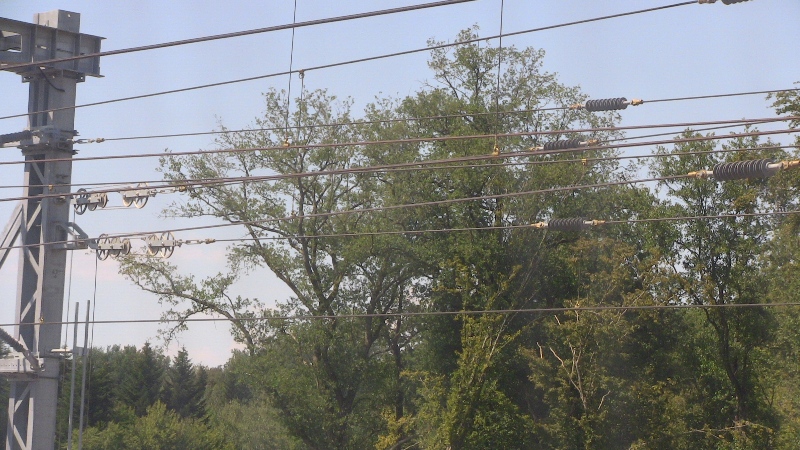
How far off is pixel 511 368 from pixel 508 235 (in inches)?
172

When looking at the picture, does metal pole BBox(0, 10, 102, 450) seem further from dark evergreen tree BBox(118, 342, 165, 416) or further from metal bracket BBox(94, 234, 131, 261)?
dark evergreen tree BBox(118, 342, 165, 416)

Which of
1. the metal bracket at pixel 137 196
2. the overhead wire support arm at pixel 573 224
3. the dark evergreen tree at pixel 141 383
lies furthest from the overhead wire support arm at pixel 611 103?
the dark evergreen tree at pixel 141 383

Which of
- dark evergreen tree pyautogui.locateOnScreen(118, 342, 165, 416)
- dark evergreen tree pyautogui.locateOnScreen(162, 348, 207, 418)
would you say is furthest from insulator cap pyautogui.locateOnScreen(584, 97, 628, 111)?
dark evergreen tree pyautogui.locateOnScreen(162, 348, 207, 418)

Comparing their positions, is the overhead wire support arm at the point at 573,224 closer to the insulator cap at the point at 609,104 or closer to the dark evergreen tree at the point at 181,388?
the insulator cap at the point at 609,104

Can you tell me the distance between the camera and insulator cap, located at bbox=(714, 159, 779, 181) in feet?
33.6

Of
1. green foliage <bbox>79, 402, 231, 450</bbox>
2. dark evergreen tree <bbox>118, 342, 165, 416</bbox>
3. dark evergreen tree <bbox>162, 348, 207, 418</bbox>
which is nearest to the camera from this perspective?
green foliage <bbox>79, 402, 231, 450</bbox>

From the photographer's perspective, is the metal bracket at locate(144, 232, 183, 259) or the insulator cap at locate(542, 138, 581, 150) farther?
the metal bracket at locate(144, 232, 183, 259)

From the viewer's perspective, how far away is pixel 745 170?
34.2 feet

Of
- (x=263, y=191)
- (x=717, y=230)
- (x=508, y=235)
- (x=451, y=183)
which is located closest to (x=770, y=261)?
(x=717, y=230)

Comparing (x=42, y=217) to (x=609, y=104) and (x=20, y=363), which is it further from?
(x=609, y=104)

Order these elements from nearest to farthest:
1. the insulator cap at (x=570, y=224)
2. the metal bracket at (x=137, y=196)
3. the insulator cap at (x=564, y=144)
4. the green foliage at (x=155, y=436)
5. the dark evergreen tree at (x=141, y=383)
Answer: the insulator cap at (x=564, y=144) < the insulator cap at (x=570, y=224) < the metal bracket at (x=137, y=196) < the green foliage at (x=155, y=436) < the dark evergreen tree at (x=141, y=383)

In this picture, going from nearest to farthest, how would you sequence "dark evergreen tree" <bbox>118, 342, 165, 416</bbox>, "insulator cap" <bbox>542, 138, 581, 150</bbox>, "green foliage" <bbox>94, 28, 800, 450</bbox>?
"insulator cap" <bbox>542, 138, 581, 150</bbox>, "green foliage" <bbox>94, 28, 800, 450</bbox>, "dark evergreen tree" <bbox>118, 342, 165, 416</bbox>

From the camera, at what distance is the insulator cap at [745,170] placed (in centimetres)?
1024

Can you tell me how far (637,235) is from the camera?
111 ft
